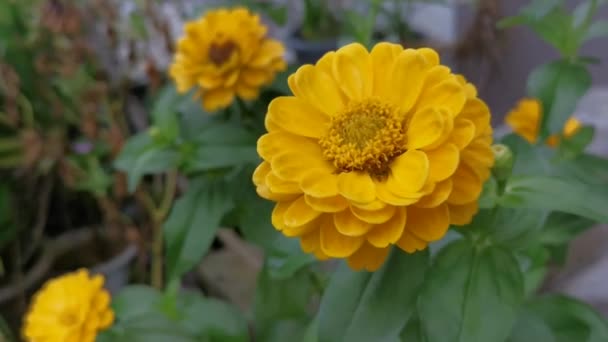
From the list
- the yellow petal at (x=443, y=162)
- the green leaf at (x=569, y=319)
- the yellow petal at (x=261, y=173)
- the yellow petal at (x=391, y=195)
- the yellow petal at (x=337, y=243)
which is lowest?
the green leaf at (x=569, y=319)

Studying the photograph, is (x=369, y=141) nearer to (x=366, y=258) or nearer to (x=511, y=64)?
(x=366, y=258)

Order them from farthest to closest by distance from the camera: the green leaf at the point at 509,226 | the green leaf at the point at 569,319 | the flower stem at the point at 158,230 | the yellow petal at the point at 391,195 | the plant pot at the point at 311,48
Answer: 1. the plant pot at the point at 311,48
2. the flower stem at the point at 158,230
3. the green leaf at the point at 569,319
4. the green leaf at the point at 509,226
5. the yellow petal at the point at 391,195

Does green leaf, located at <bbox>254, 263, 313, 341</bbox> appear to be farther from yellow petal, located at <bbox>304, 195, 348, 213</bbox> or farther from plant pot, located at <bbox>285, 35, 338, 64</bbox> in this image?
plant pot, located at <bbox>285, 35, 338, 64</bbox>

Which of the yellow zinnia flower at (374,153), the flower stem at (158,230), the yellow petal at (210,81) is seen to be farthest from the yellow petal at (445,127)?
the flower stem at (158,230)

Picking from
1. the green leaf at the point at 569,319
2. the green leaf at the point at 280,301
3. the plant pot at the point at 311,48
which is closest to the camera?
the green leaf at the point at 569,319

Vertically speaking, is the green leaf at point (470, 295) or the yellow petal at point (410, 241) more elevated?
the yellow petal at point (410, 241)

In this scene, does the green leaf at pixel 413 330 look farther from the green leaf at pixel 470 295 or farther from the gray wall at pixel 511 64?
the gray wall at pixel 511 64

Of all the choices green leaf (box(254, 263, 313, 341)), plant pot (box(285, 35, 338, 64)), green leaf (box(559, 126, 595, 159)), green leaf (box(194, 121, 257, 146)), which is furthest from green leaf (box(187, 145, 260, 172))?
plant pot (box(285, 35, 338, 64))
